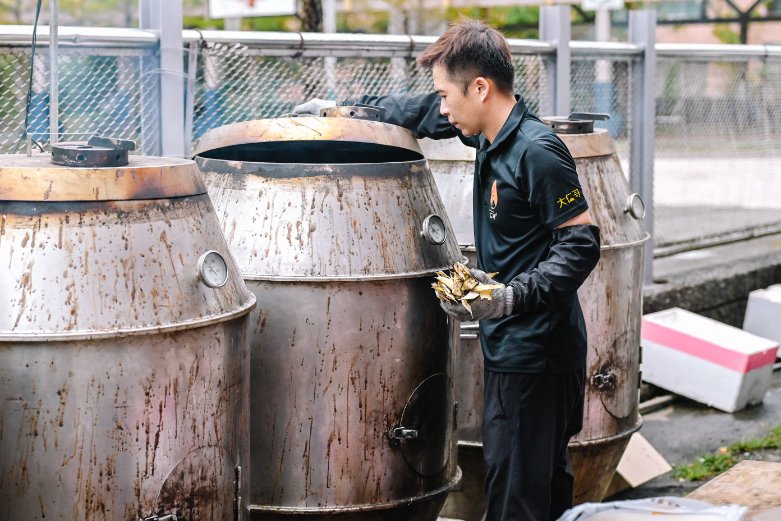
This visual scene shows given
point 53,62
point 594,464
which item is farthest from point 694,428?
point 53,62

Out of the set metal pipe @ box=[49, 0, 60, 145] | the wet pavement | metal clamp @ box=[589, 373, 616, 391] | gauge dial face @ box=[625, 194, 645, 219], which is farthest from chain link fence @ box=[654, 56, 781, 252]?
metal pipe @ box=[49, 0, 60, 145]

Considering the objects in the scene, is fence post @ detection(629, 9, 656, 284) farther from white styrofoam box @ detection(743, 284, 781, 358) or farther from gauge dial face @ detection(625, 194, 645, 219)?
gauge dial face @ detection(625, 194, 645, 219)

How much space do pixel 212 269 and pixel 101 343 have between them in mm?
388

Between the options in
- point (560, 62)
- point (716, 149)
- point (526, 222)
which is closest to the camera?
point (526, 222)

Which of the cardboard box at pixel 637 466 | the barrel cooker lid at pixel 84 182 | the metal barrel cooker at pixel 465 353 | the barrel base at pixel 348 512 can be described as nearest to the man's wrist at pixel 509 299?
the barrel base at pixel 348 512

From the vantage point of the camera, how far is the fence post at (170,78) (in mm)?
4562

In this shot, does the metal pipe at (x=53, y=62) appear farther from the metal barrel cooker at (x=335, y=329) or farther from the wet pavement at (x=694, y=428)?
the wet pavement at (x=694, y=428)

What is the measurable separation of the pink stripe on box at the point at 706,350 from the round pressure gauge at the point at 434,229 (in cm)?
328

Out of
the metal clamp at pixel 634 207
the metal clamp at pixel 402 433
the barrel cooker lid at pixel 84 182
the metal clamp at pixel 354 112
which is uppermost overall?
the metal clamp at pixel 354 112

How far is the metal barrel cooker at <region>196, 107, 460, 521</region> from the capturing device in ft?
10.8

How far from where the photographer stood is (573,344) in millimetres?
3326

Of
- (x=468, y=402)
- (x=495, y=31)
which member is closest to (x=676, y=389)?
(x=468, y=402)

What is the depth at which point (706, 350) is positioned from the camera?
21.0 ft

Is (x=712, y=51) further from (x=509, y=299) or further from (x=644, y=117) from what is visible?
(x=509, y=299)
